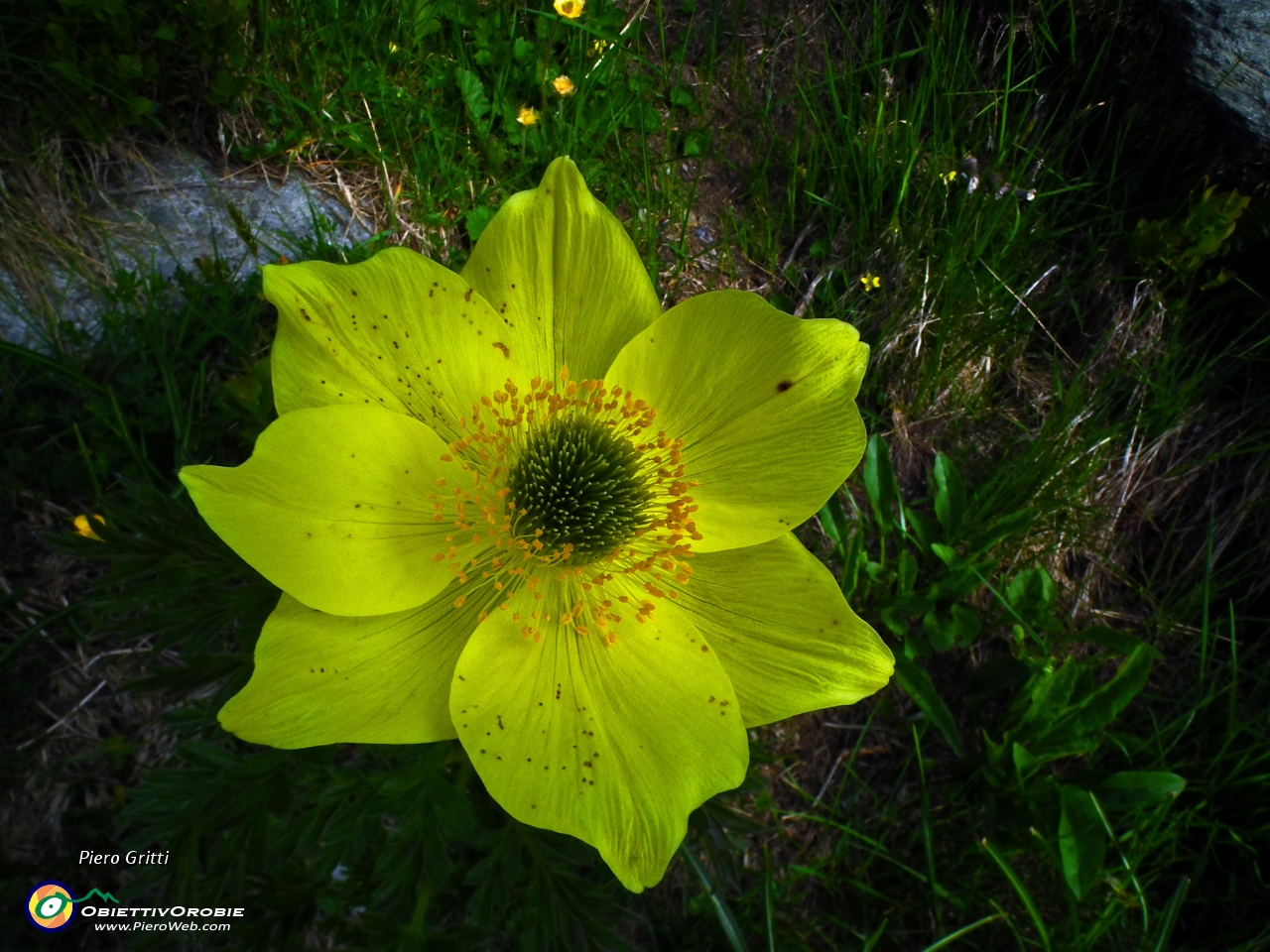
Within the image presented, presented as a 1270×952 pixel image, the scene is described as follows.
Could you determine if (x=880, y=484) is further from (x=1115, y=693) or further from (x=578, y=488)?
(x=578, y=488)

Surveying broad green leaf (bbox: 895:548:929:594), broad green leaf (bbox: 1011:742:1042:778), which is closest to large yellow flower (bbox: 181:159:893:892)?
broad green leaf (bbox: 895:548:929:594)

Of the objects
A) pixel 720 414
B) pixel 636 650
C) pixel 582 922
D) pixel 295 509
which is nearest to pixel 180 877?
pixel 582 922

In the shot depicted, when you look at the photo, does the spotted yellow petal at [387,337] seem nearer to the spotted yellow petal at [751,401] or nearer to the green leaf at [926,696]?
the spotted yellow petal at [751,401]

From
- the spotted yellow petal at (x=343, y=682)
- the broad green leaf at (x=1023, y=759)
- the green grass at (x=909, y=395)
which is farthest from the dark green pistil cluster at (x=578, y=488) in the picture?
the broad green leaf at (x=1023, y=759)

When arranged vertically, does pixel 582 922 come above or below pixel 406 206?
below

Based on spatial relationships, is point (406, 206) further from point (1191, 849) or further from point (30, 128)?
point (1191, 849)

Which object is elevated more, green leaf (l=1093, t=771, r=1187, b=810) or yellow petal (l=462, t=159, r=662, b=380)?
yellow petal (l=462, t=159, r=662, b=380)

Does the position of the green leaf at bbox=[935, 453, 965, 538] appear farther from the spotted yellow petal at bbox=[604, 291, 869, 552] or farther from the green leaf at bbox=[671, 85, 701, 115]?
the green leaf at bbox=[671, 85, 701, 115]
